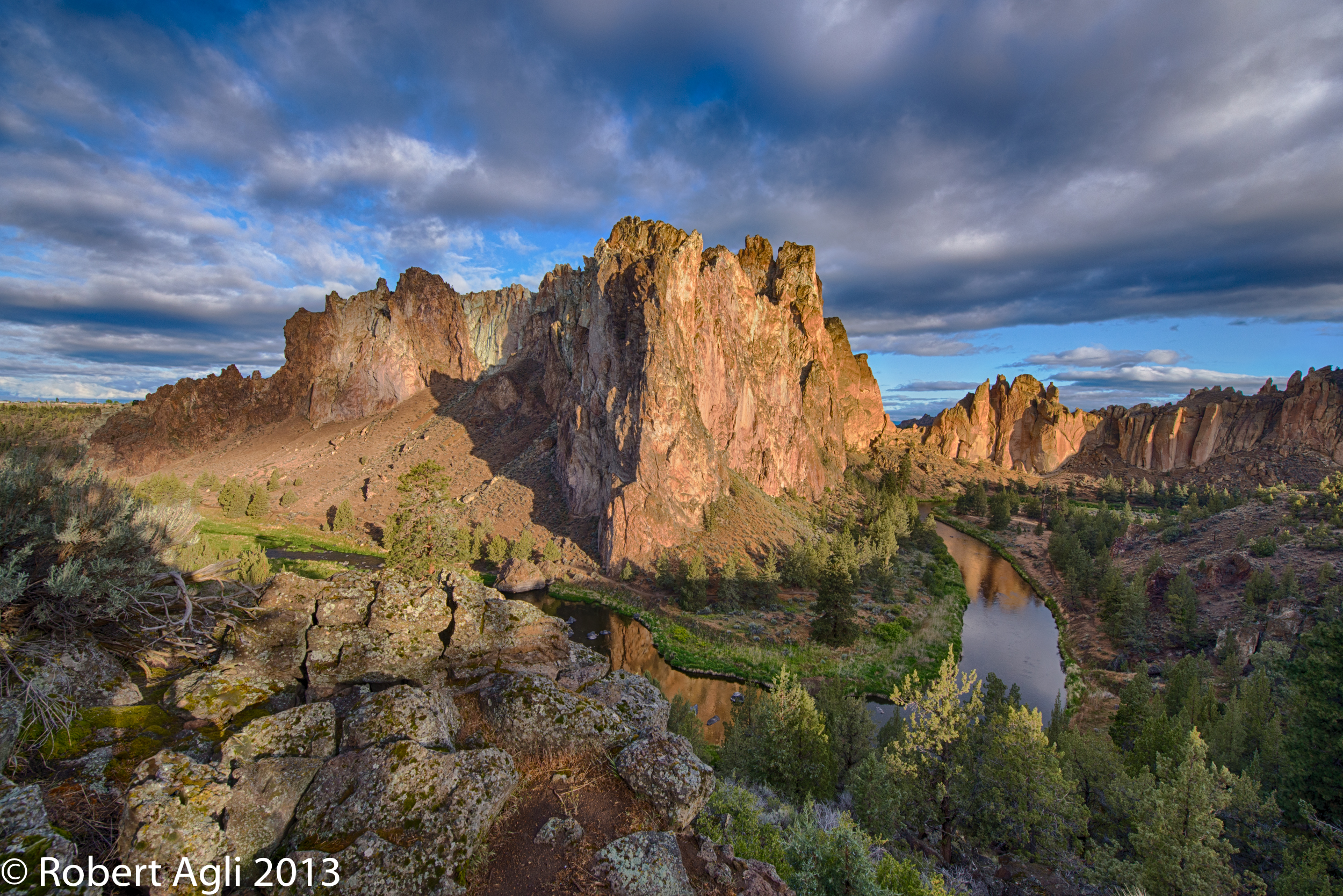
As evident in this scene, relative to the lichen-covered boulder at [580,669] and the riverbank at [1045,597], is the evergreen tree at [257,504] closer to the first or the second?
the lichen-covered boulder at [580,669]

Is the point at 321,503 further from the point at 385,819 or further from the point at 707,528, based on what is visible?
the point at 385,819

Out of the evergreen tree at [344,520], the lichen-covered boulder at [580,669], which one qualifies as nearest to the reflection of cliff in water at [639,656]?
the lichen-covered boulder at [580,669]

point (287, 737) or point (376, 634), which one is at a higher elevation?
point (376, 634)

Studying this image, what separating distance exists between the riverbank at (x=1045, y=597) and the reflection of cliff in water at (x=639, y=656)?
921 inches

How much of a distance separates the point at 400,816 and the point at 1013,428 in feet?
629

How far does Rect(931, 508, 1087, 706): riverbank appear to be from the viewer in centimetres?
3703

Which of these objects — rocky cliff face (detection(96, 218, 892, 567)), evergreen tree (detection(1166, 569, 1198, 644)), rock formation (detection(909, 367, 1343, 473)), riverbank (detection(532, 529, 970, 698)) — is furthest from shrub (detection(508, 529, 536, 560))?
rock formation (detection(909, 367, 1343, 473))

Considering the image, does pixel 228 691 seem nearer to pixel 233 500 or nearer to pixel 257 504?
pixel 257 504

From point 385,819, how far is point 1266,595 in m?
60.8

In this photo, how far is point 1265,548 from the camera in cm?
4619

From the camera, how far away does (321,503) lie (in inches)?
3255

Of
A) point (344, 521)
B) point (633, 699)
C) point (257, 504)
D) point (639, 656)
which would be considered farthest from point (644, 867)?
point (257, 504)

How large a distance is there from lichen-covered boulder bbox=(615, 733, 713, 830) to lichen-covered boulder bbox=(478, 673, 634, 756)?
0.52 m

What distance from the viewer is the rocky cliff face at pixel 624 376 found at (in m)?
64.9
